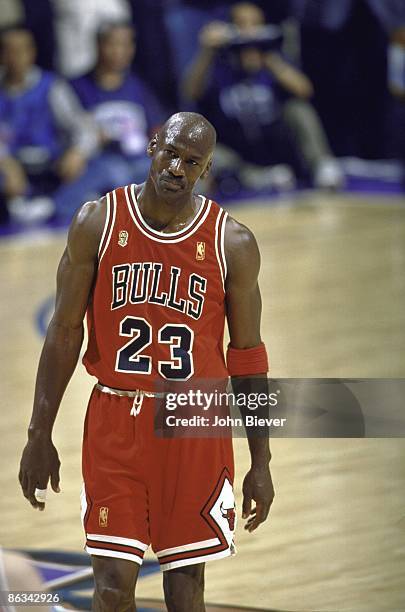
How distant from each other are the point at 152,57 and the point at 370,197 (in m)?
2.87

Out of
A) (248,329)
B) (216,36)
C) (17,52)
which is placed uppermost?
(248,329)

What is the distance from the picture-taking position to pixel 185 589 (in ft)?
11.5

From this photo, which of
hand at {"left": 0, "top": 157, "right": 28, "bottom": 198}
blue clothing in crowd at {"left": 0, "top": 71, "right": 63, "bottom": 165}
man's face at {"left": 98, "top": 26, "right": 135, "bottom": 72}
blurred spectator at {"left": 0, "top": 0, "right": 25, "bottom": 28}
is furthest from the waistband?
blurred spectator at {"left": 0, "top": 0, "right": 25, "bottom": 28}

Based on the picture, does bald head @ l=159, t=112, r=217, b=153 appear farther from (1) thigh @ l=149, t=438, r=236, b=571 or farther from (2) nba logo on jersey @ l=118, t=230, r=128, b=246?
(1) thigh @ l=149, t=438, r=236, b=571

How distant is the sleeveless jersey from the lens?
3.47 meters

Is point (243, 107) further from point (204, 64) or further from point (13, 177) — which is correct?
point (13, 177)

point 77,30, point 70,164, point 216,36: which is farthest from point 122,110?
point 216,36

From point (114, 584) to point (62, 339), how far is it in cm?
69

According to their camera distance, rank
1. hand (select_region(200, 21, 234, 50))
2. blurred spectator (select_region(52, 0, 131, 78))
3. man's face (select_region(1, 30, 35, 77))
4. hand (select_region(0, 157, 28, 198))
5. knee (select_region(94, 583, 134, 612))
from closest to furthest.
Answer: knee (select_region(94, 583, 134, 612))
hand (select_region(0, 157, 28, 198))
man's face (select_region(1, 30, 35, 77))
blurred spectator (select_region(52, 0, 131, 78))
hand (select_region(200, 21, 234, 50))

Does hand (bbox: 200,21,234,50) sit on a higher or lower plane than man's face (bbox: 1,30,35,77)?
lower

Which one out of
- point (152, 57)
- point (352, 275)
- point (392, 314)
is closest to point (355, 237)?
point (352, 275)

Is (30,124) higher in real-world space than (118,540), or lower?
lower

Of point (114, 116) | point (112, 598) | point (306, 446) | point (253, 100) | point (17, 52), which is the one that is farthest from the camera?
point (253, 100)

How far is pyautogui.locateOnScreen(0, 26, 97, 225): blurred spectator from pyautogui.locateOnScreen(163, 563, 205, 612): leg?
9009 millimetres
